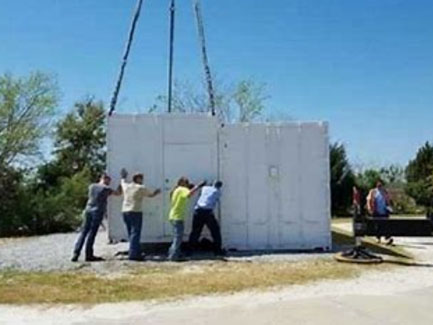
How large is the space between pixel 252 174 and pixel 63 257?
474cm

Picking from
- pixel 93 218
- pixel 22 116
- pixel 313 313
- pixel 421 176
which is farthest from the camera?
pixel 421 176

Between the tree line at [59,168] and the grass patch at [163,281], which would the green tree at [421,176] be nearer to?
the tree line at [59,168]

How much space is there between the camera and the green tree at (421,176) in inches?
1545

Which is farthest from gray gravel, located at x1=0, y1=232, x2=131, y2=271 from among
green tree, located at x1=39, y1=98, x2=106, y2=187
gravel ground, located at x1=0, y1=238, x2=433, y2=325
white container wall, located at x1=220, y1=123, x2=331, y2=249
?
green tree, located at x1=39, y1=98, x2=106, y2=187

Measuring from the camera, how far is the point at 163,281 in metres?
11.0

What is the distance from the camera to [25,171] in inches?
1046

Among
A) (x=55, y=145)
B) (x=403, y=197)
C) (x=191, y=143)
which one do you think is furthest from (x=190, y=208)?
(x=403, y=197)

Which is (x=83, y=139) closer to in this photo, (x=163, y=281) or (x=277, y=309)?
(x=163, y=281)

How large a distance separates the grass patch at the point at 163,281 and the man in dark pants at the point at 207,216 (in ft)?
4.27

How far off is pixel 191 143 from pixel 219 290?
215 inches

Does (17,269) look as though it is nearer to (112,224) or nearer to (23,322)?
(112,224)

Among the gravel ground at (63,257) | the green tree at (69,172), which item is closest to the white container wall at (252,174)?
the gravel ground at (63,257)

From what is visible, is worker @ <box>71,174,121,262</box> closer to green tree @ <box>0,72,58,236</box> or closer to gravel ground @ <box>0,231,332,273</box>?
gravel ground @ <box>0,231,332,273</box>

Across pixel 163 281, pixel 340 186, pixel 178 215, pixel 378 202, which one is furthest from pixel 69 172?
pixel 163 281
